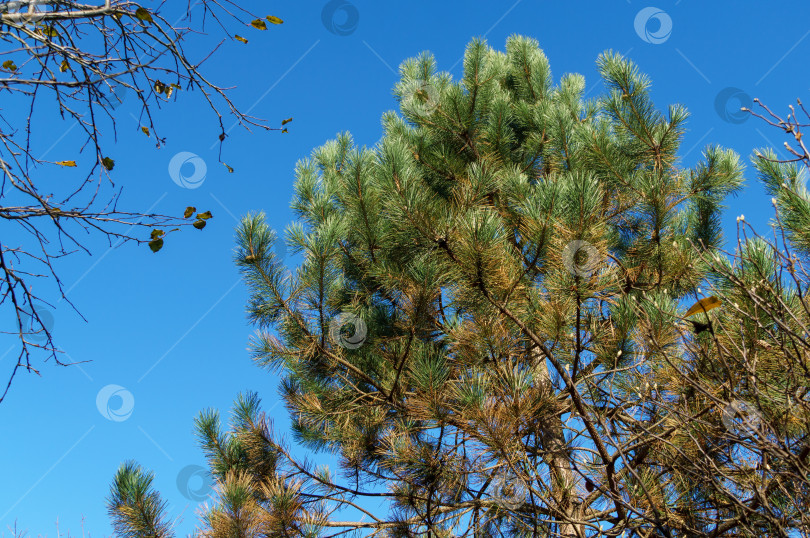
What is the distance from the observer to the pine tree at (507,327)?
10.3 ft

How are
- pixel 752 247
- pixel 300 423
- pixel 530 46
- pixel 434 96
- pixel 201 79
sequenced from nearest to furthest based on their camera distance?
1. pixel 201 79
2. pixel 752 247
3. pixel 300 423
4. pixel 434 96
5. pixel 530 46

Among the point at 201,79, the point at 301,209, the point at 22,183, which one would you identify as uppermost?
the point at 301,209

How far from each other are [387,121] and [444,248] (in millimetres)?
3589

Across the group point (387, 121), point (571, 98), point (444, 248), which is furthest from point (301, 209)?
point (571, 98)

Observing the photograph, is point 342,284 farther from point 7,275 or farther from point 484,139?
point 7,275

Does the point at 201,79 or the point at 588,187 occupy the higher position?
the point at 588,187

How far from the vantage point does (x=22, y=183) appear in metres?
1.88

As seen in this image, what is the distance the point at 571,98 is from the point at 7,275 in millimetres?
5624

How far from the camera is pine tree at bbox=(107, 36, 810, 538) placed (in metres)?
3.13

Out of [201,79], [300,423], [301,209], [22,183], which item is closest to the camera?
[22,183]

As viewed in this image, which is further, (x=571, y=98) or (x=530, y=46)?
(x=530, y=46)

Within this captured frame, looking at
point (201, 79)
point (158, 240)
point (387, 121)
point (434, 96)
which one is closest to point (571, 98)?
point (434, 96)

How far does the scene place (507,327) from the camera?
3.96 metres

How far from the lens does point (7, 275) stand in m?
1.97
